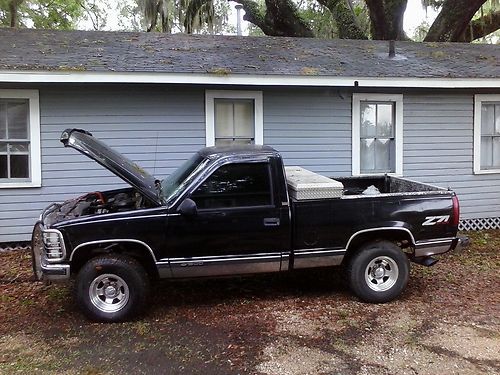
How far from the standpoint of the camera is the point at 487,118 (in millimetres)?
9602

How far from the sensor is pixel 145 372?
3.75 m

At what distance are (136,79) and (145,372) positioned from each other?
4951mm

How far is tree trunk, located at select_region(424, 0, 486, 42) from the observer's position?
1530 centimetres

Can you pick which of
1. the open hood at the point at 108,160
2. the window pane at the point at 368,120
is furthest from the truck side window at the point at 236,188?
the window pane at the point at 368,120

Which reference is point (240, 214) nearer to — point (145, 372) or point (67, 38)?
point (145, 372)

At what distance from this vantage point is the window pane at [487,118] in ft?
31.3

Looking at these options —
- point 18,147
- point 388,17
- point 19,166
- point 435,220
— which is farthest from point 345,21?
point 435,220

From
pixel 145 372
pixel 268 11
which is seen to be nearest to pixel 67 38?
pixel 145 372

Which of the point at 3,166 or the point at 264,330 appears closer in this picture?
the point at 264,330

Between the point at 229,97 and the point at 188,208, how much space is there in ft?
13.5

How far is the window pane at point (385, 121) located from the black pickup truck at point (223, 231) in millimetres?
3988

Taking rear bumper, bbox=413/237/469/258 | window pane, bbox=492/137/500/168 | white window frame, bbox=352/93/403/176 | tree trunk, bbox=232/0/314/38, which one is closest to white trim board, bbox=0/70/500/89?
white window frame, bbox=352/93/403/176

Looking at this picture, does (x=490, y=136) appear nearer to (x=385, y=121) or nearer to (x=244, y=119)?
(x=385, y=121)

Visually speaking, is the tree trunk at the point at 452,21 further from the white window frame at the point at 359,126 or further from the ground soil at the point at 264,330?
the ground soil at the point at 264,330
